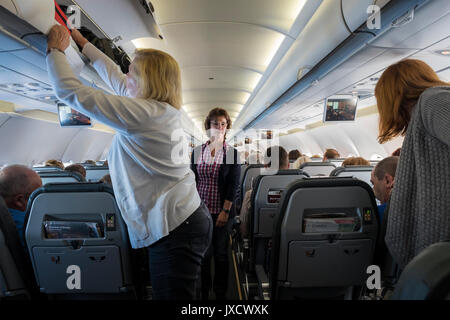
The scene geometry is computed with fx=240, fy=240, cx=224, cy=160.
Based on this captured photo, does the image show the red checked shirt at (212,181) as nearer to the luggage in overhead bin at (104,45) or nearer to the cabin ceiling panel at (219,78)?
the luggage in overhead bin at (104,45)

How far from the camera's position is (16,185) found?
1.96 metres

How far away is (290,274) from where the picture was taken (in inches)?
72.2

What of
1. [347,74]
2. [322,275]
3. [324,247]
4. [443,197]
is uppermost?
[347,74]

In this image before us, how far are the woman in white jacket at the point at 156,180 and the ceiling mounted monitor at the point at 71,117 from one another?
5478 mm

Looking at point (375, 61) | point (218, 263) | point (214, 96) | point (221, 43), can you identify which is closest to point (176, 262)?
point (218, 263)

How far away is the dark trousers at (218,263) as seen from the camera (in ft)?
8.48

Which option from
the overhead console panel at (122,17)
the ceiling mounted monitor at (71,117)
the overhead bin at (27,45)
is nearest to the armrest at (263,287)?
the overhead bin at (27,45)

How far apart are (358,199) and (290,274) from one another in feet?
2.48

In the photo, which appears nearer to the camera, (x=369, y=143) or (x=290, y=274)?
(x=290, y=274)

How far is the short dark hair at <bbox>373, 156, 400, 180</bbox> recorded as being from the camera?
6.83 ft

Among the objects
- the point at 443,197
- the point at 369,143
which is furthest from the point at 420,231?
the point at 369,143
